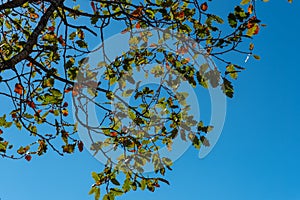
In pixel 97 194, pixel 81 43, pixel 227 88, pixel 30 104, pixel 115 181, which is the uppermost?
pixel 81 43

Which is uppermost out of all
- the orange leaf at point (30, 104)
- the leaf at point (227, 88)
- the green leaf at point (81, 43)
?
the green leaf at point (81, 43)

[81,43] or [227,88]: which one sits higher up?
[81,43]

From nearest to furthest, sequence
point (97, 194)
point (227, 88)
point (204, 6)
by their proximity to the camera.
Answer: point (227, 88) → point (97, 194) → point (204, 6)

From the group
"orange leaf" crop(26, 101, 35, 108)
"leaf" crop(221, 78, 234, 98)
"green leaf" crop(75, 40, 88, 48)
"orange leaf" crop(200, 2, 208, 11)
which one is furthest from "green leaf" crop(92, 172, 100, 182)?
"orange leaf" crop(200, 2, 208, 11)

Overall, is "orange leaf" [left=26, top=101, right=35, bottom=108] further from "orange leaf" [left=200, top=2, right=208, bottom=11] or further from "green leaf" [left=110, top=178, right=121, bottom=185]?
"orange leaf" [left=200, top=2, right=208, bottom=11]

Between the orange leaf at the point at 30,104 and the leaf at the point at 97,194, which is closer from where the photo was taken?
the leaf at the point at 97,194

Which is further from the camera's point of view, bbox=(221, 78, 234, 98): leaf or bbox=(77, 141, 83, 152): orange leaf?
bbox=(77, 141, 83, 152): orange leaf

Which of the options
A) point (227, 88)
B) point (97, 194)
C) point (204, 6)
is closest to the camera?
point (227, 88)

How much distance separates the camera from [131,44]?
5.26 m

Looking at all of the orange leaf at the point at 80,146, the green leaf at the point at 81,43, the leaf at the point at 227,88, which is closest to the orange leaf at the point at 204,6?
the leaf at the point at 227,88

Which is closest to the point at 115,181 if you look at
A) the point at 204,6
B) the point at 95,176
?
the point at 95,176

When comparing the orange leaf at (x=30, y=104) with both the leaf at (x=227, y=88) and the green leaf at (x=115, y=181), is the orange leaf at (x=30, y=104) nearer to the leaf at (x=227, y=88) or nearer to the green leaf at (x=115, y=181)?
the green leaf at (x=115, y=181)

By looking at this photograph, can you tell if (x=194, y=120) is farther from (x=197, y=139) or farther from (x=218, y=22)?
(x=218, y=22)

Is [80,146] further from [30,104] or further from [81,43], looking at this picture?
[81,43]
